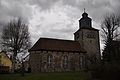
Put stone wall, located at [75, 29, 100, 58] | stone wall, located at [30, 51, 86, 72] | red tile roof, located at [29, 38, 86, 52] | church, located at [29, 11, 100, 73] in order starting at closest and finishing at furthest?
1. stone wall, located at [30, 51, 86, 72]
2. church, located at [29, 11, 100, 73]
3. red tile roof, located at [29, 38, 86, 52]
4. stone wall, located at [75, 29, 100, 58]

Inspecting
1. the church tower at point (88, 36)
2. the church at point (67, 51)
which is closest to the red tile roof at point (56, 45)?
the church at point (67, 51)

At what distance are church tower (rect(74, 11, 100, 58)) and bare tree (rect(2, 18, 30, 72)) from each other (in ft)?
48.0

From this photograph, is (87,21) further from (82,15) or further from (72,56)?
(72,56)

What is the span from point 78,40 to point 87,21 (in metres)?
5.95

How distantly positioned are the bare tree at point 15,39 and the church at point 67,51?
2446 mm

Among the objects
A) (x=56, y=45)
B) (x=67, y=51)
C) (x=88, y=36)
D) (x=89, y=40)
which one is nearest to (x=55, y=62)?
(x=67, y=51)

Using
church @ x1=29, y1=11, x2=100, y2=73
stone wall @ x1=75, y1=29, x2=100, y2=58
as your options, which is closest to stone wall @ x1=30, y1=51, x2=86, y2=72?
church @ x1=29, y1=11, x2=100, y2=73

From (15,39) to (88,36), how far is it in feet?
63.9

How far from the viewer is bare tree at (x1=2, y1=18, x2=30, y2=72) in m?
33.6

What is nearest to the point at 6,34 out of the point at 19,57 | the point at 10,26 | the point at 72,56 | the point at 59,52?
the point at 10,26

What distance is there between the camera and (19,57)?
3581cm

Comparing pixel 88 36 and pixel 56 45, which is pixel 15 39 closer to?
pixel 56 45

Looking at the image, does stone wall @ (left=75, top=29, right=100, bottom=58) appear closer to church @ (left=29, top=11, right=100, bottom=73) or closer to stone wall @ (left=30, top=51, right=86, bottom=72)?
church @ (left=29, top=11, right=100, bottom=73)

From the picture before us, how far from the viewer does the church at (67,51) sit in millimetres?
33500
